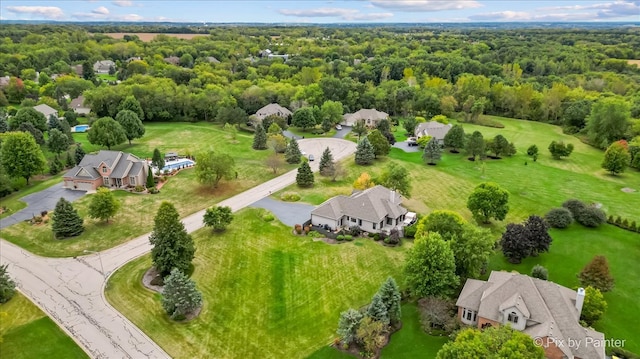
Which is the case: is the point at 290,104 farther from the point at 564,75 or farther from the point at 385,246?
the point at 564,75

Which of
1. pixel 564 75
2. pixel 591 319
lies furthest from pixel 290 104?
pixel 564 75

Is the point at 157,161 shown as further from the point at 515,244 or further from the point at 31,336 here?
the point at 515,244

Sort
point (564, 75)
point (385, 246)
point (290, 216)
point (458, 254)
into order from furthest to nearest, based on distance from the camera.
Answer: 1. point (564, 75)
2. point (290, 216)
3. point (385, 246)
4. point (458, 254)

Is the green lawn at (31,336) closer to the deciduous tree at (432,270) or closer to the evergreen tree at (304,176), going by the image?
the deciduous tree at (432,270)

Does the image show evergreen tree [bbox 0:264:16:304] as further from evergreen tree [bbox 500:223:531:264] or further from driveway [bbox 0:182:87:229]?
evergreen tree [bbox 500:223:531:264]

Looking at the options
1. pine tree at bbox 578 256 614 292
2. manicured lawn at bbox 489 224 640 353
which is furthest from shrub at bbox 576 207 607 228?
pine tree at bbox 578 256 614 292

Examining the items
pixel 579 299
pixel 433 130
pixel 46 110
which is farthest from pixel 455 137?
pixel 46 110

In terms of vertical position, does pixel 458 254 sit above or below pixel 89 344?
above
